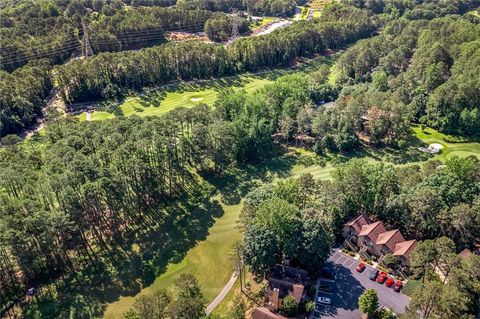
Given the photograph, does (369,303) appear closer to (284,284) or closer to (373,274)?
(373,274)

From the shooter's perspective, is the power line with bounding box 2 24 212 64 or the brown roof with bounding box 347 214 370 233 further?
the power line with bounding box 2 24 212 64

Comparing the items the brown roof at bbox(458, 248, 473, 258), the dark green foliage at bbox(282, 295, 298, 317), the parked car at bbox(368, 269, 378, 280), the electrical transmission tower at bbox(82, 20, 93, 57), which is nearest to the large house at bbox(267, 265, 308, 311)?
the dark green foliage at bbox(282, 295, 298, 317)

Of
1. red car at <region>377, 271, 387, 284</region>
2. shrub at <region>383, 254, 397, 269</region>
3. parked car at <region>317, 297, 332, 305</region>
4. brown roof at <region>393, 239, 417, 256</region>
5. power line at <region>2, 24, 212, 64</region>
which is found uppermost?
power line at <region>2, 24, 212, 64</region>

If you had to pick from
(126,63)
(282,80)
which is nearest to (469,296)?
(282,80)

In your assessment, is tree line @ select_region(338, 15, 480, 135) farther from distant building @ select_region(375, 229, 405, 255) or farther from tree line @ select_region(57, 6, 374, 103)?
distant building @ select_region(375, 229, 405, 255)

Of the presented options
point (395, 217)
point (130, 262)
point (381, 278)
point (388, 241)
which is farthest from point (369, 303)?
point (130, 262)

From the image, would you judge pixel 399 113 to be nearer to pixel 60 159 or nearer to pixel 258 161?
pixel 258 161
